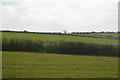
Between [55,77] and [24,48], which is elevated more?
[24,48]

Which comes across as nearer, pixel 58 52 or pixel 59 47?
pixel 58 52

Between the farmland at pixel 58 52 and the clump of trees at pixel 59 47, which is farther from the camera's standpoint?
the clump of trees at pixel 59 47

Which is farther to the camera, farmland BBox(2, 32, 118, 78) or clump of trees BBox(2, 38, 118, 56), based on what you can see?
clump of trees BBox(2, 38, 118, 56)

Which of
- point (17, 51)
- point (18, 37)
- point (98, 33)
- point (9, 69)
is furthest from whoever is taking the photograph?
point (98, 33)

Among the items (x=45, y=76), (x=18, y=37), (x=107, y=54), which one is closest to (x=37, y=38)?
(x=18, y=37)

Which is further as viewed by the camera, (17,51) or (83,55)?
(83,55)

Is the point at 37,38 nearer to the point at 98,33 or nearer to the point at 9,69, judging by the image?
the point at 9,69

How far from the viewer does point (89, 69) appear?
20.0 metres

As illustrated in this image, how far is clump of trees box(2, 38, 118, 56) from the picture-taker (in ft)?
89.6

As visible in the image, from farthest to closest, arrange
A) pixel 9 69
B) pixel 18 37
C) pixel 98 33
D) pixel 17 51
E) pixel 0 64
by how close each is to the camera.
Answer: pixel 98 33 → pixel 18 37 → pixel 17 51 → pixel 0 64 → pixel 9 69

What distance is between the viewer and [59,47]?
2906 centimetres

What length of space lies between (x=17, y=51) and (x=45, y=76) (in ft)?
37.3

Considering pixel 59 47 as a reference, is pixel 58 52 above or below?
below

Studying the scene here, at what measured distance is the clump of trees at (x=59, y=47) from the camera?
2731 centimetres
